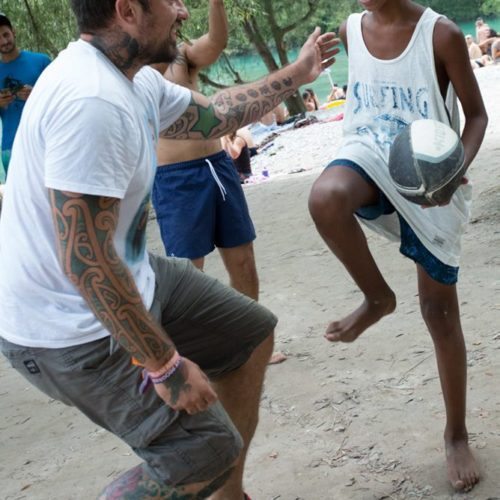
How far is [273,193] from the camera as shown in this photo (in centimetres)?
1127

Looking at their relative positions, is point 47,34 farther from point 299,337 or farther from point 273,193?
point 299,337

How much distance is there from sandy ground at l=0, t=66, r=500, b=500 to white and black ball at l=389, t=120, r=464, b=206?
129cm

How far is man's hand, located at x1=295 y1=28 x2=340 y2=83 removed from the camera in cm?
407

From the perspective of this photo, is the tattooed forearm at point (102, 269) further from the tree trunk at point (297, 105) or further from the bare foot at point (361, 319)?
the tree trunk at point (297, 105)

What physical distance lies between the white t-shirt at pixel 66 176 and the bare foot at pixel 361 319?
0.93 metres

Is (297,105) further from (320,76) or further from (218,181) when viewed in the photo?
(218,181)

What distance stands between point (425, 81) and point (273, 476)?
6.22ft

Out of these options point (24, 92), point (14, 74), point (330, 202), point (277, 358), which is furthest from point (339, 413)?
point (14, 74)

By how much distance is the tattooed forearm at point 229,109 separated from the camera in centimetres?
367

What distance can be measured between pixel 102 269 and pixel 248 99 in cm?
168

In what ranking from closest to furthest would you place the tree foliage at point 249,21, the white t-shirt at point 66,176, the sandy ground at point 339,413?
the white t-shirt at point 66,176 → the sandy ground at point 339,413 → the tree foliage at point 249,21

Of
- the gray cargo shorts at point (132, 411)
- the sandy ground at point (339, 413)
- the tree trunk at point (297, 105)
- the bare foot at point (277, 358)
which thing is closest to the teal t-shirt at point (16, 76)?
the sandy ground at point (339, 413)

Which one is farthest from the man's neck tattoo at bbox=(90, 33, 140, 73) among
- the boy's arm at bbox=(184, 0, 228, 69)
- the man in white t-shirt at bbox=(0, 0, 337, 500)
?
the boy's arm at bbox=(184, 0, 228, 69)

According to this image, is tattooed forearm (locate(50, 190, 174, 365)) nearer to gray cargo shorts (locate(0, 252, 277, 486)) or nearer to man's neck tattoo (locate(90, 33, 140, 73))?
gray cargo shorts (locate(0, 252, 277, 486))
